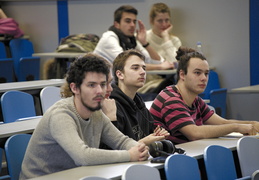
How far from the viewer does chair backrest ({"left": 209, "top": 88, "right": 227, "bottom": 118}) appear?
581 centimetres

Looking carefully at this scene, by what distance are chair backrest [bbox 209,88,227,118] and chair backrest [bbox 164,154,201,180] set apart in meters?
3.18

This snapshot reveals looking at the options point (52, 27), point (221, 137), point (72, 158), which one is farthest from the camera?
point (52, 27)

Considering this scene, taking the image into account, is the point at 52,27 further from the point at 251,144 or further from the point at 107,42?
the point at 251,144

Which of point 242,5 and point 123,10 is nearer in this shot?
point 123,10

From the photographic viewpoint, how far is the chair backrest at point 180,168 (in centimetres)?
252

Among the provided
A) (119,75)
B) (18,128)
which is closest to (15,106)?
(18,128)

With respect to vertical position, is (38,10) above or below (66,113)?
above

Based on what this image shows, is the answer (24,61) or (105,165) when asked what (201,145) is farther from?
(24,61)

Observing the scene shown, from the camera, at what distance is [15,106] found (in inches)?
171

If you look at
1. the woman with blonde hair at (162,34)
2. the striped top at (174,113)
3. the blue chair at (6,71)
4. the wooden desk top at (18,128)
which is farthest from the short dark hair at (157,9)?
the wooden desk top at (18,128)

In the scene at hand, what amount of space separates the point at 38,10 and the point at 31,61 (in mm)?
1653

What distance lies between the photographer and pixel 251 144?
312 centimetres

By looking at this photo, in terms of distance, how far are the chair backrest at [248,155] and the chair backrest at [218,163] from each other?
3.1 inches

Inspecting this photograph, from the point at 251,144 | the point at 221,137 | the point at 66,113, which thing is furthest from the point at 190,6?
the point at 66,113
